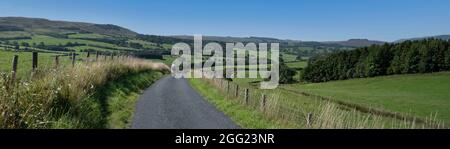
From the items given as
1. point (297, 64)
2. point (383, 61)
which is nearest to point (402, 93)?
point (383, 61)

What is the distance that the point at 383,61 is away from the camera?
128 m

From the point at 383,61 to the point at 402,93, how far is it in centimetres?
4086

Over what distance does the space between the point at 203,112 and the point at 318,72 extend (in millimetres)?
123547

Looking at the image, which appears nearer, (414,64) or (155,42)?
(414,64)

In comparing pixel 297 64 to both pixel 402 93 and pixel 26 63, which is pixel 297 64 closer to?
pixel 402 93

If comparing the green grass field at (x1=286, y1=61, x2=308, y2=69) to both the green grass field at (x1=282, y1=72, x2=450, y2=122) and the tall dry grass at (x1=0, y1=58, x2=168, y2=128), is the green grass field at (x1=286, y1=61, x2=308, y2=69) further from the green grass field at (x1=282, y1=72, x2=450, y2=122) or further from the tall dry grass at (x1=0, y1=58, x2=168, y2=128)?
the tall dry grass at (x1=0, y1=58, x2=168, y2=128)

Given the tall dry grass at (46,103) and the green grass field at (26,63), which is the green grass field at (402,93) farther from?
the tall dry grass at (46,103)

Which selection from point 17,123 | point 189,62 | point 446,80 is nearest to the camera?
point 17,123

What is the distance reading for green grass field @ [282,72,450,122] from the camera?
64688 mm

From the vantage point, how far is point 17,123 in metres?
8.42

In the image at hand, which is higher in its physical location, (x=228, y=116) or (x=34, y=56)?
(x=34, y=56)
